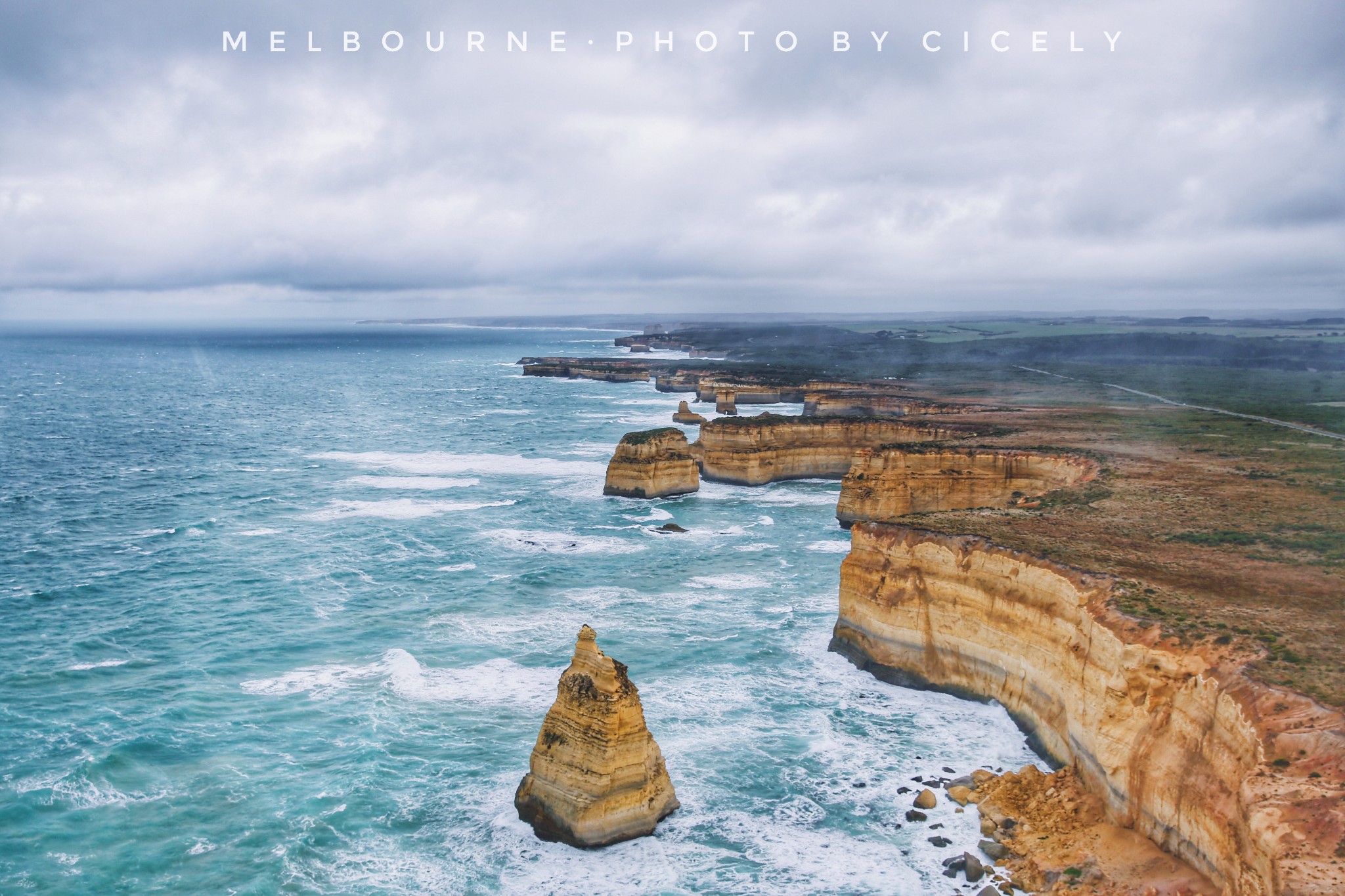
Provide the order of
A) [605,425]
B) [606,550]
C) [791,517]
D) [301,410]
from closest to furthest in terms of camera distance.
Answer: [606,550]
[791,517]
[605,425]
[301,410]

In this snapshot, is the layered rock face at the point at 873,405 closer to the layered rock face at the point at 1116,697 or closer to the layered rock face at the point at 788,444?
the layered rock face at the point at 788,444

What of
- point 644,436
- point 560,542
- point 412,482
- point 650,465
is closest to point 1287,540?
point 560,542

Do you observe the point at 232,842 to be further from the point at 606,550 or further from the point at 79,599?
the point at 606,550

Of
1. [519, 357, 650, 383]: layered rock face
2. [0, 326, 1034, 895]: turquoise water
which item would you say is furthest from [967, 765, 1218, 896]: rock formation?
[519, 357, 650, 383]: layered rock face

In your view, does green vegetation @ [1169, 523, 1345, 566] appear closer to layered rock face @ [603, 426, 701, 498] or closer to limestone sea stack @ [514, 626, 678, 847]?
limestone sea stack @ [514, 626, 678, 847]

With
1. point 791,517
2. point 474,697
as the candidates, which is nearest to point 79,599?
point 474,697

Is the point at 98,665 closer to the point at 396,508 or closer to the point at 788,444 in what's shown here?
the point at 396,508

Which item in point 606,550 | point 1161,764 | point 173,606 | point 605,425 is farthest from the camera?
point 605,425

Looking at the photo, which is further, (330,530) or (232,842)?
(330,530)
